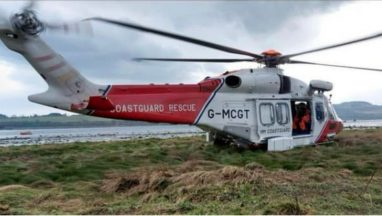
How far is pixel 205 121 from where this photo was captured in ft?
60.8

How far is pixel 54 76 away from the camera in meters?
15.7

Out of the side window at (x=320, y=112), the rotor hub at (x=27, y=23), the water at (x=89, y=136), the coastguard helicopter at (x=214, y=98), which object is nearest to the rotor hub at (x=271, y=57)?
the coastguard helicopter at (x=214, y=98)

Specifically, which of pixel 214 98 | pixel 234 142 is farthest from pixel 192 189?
pixel 234 142

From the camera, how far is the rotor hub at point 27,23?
46.7 ft

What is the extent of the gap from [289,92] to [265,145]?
2804 mm

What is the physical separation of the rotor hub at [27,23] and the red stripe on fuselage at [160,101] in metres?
3.31

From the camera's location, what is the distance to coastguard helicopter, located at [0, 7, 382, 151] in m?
15.2

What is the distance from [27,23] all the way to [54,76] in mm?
2008

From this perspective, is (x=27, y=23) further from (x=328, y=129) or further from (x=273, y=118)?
(x=328, y=129)

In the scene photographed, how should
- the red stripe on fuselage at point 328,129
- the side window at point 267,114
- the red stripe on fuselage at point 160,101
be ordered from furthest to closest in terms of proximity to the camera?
1. the red stripe on fuselage at point 328,129
2. the side window at point 267,114
3. the red stripe on fuselage at point 160,101

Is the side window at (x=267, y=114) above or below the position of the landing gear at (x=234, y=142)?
above

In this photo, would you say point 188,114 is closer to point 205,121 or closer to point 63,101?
point 205,121

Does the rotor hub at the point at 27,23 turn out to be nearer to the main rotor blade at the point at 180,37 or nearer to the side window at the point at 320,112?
the main rotor blade at the point at 180,37

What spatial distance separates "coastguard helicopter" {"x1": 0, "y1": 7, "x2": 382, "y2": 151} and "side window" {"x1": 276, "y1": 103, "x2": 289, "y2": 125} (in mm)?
42
